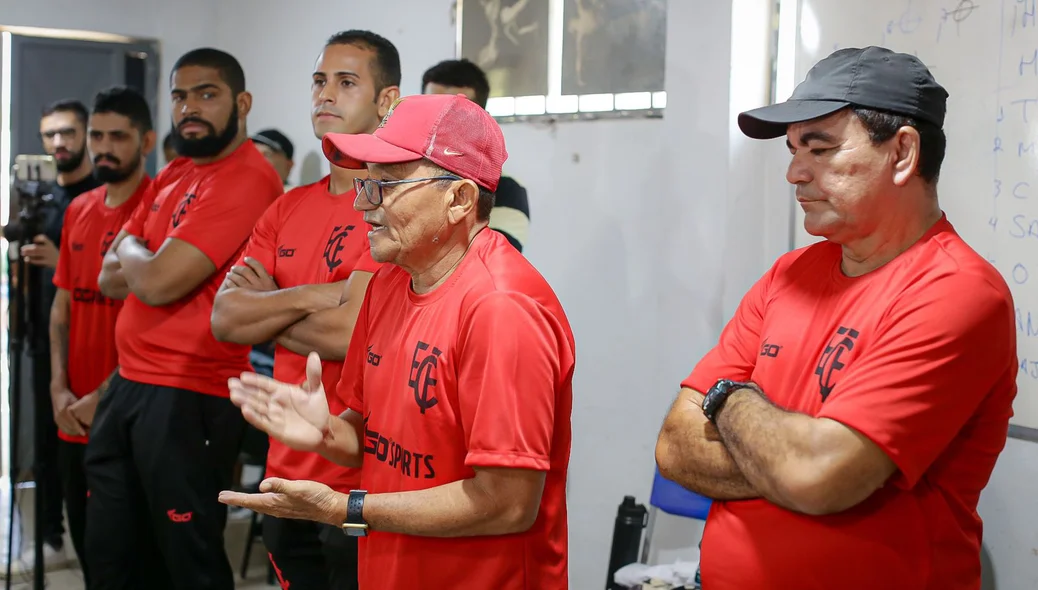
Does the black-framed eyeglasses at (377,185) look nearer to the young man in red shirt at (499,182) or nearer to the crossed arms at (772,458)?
the crossed arms at (772,458)

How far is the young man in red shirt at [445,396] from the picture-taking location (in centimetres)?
148

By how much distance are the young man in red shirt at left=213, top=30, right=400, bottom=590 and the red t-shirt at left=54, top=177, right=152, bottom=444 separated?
1.33 metres

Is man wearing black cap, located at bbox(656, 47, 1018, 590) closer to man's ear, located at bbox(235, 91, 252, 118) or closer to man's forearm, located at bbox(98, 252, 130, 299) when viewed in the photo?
man's ear, located at bbox(235, 91, 252, 118)

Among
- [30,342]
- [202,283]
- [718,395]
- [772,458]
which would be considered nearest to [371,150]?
[718,395]

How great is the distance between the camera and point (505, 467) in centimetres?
146

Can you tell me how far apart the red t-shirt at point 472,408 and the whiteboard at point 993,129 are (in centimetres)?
103

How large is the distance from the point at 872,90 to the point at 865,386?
1.48 feet

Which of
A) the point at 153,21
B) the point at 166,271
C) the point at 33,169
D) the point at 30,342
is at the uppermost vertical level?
the point at 153,21

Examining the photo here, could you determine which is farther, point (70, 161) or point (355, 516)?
point (70, 161)

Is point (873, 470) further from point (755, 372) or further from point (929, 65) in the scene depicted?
point (929, 65)

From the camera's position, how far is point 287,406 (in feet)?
5.39

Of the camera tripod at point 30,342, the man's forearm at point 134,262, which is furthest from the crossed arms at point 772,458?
the camera tripod at point 30,342

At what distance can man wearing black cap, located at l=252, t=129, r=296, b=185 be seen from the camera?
450cm

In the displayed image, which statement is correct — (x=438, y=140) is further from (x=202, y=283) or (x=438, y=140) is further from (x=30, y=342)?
(x=30, y=342)
